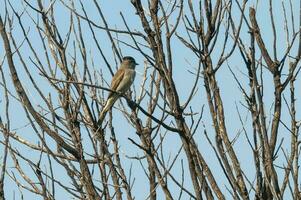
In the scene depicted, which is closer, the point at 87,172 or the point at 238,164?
the point at 238,164

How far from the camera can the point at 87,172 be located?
5.34 meters

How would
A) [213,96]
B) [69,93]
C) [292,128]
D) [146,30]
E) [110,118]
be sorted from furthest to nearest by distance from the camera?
[110,118] < [69,93] < [292,128] < [213,96] < [146,30]

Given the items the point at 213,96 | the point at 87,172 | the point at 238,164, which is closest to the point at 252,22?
the point at 213,96

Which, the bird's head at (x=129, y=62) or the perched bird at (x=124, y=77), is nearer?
the perched bird at (x=124, y=77)

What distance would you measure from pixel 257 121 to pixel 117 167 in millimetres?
1972

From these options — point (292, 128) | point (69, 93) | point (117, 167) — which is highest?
point (69, 93)

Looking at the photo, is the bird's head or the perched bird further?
the bird's head

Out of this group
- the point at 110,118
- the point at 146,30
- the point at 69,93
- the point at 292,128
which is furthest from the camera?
the point at 110,118

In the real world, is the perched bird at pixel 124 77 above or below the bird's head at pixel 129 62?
below

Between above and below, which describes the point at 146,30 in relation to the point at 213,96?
above

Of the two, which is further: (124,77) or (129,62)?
(129,62)

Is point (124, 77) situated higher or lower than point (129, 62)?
lower

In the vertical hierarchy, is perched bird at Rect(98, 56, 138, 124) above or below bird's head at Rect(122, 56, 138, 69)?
below

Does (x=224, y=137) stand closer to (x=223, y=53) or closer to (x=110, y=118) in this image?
(x=223, y=53)
